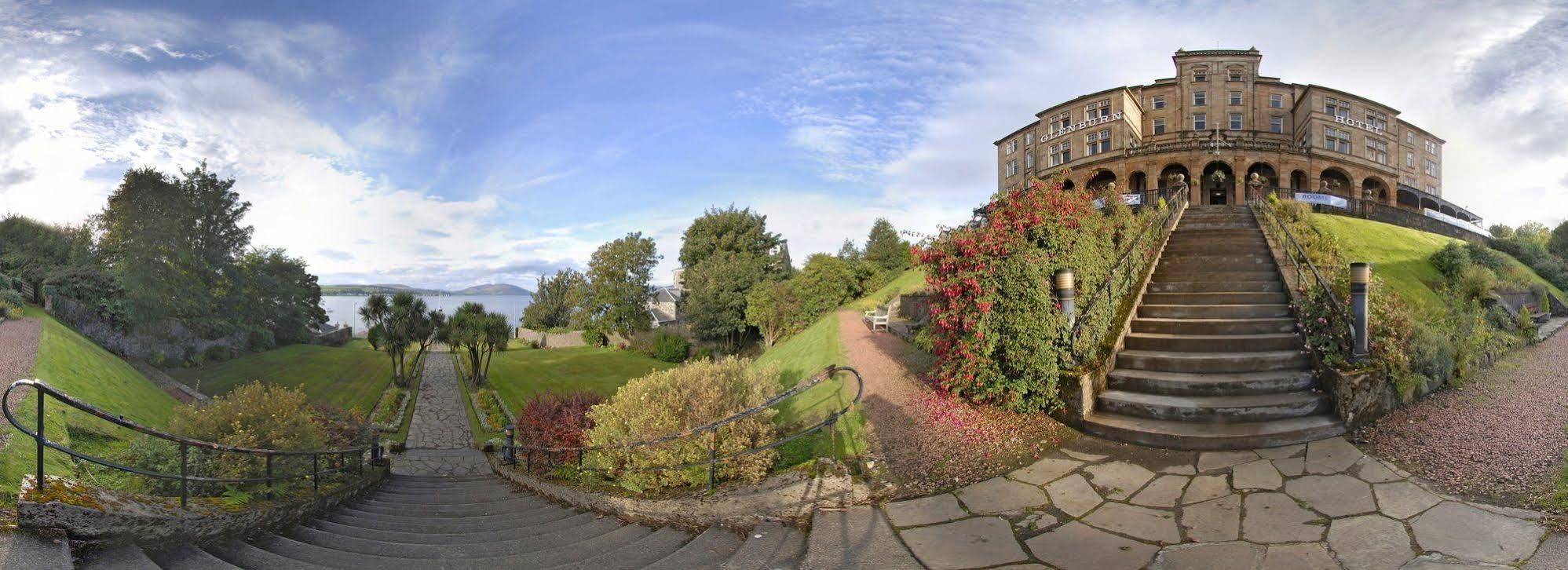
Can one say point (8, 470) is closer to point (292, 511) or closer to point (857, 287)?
point (292, 511)

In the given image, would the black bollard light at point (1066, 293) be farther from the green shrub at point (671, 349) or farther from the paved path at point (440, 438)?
the green shrub at point (671, 349)

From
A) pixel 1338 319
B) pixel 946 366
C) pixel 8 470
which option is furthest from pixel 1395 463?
pixel 8 470

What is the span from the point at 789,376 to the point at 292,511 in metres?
8.66

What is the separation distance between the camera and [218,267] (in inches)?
1065

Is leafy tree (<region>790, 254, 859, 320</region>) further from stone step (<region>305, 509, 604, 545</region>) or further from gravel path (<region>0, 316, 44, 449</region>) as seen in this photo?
gravel path (<region>0, 316, 44, 449</region>)

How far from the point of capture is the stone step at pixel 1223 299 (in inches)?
354

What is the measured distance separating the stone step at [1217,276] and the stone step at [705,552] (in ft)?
30.0

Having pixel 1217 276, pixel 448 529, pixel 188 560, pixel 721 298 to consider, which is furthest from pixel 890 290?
pixel 188 560

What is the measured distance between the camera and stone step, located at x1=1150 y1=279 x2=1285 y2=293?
9609 millimetres

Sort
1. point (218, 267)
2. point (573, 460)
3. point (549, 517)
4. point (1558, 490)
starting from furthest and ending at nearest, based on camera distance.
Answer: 1. point (218, 267)
2. point (573, 460)
3. point (549, 517)
4. point (1558, 490)

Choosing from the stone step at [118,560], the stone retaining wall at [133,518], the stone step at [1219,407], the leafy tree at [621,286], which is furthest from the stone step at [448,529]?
the leafy tree at [621,286]

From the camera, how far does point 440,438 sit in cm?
1842

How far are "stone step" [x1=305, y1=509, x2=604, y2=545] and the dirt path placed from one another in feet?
11.9

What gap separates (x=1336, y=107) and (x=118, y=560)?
57868 millimetres
